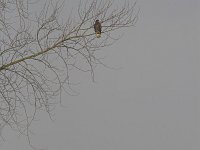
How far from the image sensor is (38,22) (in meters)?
4.21

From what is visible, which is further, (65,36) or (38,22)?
(38,22)

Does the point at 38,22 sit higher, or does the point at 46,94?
the point at 38,22

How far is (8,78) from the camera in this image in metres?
4.14

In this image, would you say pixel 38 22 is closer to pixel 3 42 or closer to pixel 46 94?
pixel 3 42

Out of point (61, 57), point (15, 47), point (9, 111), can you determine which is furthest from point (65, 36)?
point (9, 111)

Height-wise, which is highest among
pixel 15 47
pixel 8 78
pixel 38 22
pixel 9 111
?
pixel 38 22

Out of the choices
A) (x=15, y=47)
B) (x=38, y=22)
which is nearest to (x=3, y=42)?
(x=15, y=47)

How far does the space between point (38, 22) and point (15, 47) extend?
14.4 inches

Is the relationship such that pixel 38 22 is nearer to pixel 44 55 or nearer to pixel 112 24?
pixel 44 55

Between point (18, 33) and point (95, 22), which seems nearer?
point (95, 22)

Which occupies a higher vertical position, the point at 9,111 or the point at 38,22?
the point at 38,22

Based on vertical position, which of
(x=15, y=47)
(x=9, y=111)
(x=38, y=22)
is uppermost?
(x=38, y=22)

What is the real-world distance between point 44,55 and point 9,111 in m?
0.72

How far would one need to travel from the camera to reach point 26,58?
157 inches
